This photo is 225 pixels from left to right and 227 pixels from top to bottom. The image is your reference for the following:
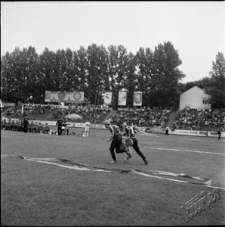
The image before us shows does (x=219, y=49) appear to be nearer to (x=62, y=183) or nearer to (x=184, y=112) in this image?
(x=62, y=183)

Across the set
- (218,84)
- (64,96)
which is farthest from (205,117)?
(64,96)

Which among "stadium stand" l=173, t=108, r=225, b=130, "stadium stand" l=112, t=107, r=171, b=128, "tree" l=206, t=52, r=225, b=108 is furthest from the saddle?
"tree" l=206, t=52, r=225, b=108

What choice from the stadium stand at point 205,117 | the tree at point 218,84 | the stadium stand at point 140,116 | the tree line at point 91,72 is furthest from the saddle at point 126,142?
the tree at point 218,84

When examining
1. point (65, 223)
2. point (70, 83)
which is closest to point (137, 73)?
point (70, 83)

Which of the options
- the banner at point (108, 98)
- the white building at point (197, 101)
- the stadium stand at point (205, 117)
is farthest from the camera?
the white building at point (197, 101)

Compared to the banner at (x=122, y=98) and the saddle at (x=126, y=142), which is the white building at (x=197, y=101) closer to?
the banner at (x=122, y=98)

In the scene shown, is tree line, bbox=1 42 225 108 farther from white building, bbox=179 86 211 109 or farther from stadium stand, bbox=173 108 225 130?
white building, bbox=179 86 211 109
